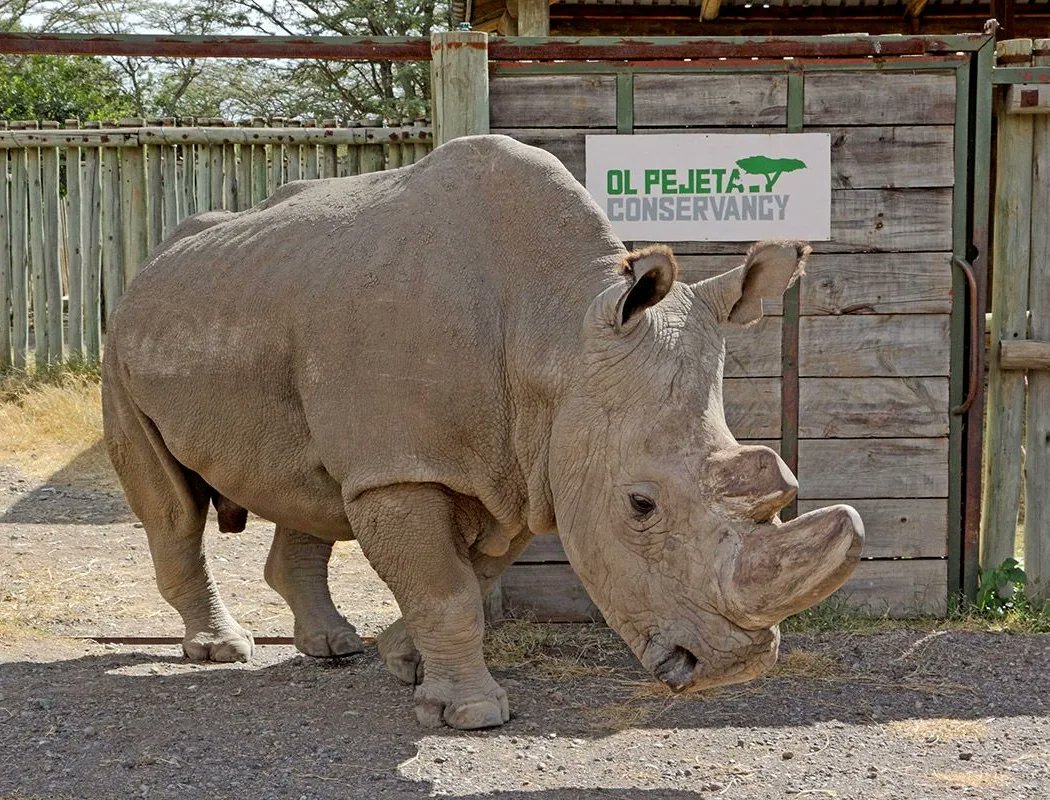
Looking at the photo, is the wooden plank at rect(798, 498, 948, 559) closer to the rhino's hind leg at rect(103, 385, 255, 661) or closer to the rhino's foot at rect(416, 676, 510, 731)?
the rhino's foot at rect(416, 676, 510, 731)

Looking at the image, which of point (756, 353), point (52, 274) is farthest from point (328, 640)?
point (52, 274)

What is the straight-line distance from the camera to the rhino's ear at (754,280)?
4.91 metres

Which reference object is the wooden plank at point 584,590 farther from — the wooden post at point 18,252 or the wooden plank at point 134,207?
the wooden post at point 18,252

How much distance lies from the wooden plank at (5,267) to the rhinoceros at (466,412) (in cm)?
696

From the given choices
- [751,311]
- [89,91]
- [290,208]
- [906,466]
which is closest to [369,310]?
[290,208]

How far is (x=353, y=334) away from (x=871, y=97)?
2.87 meters

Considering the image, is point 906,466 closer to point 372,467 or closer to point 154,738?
point 372,467

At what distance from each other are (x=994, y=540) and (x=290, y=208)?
3.71 metres

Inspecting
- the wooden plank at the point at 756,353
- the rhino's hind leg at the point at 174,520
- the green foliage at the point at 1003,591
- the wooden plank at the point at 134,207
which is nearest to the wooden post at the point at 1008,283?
the green foliage at the point at 1003,591

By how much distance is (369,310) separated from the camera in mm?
5215

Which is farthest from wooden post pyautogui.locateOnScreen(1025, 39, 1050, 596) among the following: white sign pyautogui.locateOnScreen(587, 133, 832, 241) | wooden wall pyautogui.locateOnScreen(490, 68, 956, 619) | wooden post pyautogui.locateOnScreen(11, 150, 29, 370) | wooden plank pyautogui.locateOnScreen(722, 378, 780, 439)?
wooden post pyautogui.locateOnScreen(11, 150, 29, 370)

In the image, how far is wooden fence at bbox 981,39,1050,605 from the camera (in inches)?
268

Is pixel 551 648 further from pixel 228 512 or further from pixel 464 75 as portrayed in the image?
pixel 464 75

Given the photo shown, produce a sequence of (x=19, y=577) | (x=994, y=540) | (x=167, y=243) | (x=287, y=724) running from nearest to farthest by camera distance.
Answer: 1. (x=287, y=724)
2. (x=167, y=243)
3. (x=994, y=540)
4. (x=19, y=577)
